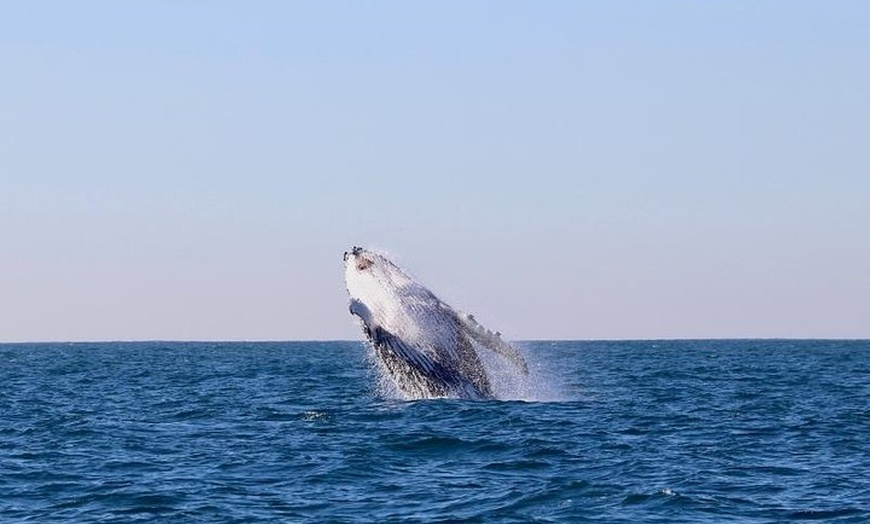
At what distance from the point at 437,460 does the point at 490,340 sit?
5495mm

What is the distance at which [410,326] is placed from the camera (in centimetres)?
2684

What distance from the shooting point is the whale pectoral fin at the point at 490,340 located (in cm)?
2745

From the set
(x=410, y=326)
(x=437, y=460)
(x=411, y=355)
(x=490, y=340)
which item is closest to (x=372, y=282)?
(x=410, y=326)

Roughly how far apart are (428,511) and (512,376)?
18510 mm

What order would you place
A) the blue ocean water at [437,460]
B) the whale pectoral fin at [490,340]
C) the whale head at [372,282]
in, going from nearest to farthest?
the blue ocean water at [437,460], the whale head at [372,282], the whale pectoral fin at [490,340]

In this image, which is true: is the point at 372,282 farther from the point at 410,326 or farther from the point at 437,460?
the point at 437,460

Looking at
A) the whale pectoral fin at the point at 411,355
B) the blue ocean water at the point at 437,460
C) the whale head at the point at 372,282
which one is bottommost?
the blue ocean water at the point at 437,460

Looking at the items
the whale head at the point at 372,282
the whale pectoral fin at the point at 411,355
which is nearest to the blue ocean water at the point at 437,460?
the whale pectoral fin at the point at 411,355

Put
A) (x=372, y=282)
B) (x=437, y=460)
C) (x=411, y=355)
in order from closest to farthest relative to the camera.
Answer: (x=437, y=460)
(x=372, y=282)
(x=411, y=355)

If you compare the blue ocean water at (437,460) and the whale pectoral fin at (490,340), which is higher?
the whale pectoral fin at (490,340)

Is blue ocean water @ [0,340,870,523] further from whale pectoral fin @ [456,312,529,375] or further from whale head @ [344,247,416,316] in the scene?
whale head @ [344,247,416,316]

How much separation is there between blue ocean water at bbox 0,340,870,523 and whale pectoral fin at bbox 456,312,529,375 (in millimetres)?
1407

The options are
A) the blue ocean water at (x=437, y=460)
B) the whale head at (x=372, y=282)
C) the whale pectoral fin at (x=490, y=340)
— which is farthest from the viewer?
the whale pectoral fin at (x=490, y=340)

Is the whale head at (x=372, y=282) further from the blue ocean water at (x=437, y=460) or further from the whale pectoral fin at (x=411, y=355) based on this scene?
the blue ocean water at (x=437, y=460)
